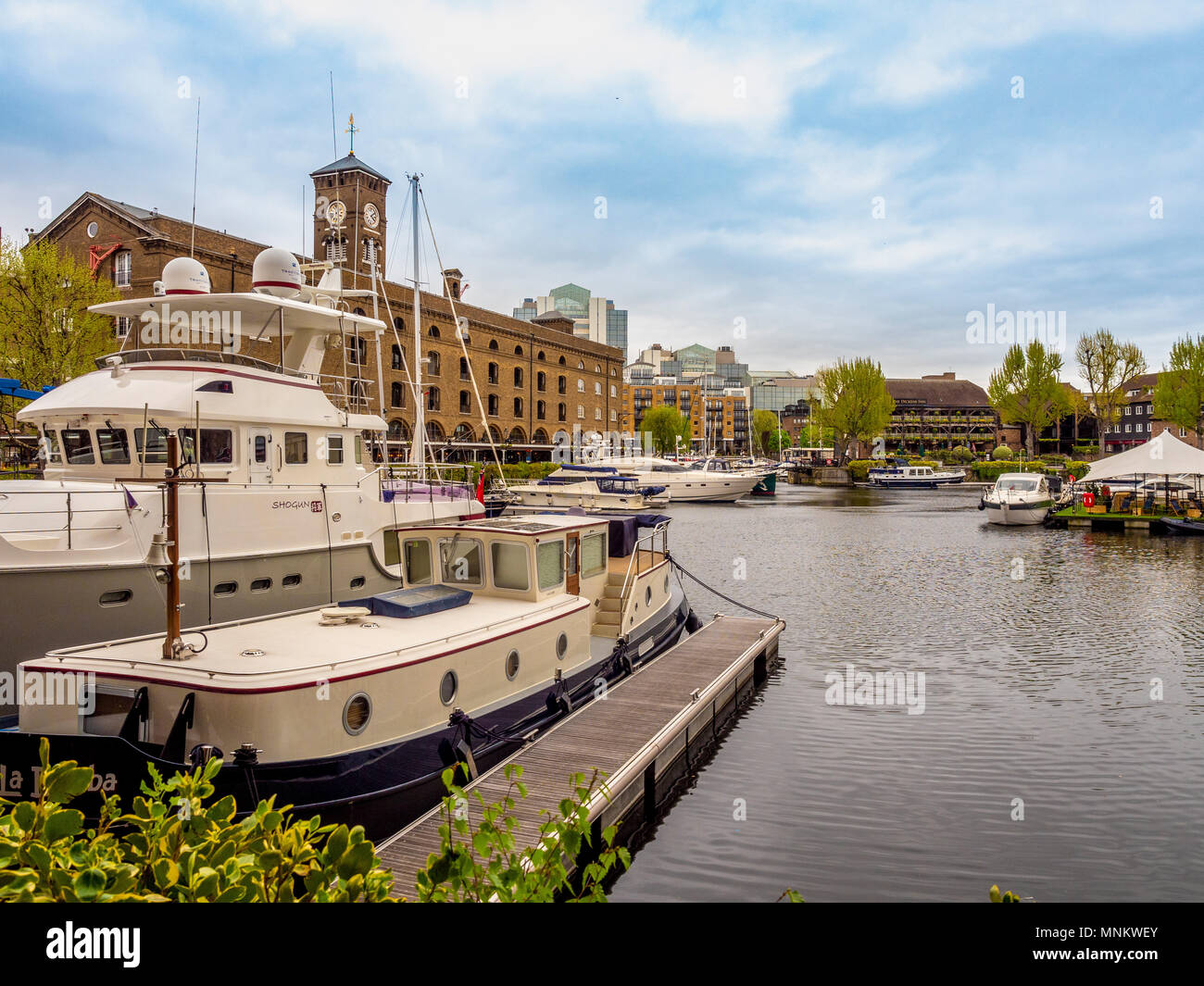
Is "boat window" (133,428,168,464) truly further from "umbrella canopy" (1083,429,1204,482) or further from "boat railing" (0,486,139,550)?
"umbrella canopy" (1083,429,1204,482)

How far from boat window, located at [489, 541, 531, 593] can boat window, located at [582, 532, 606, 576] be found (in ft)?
6.49

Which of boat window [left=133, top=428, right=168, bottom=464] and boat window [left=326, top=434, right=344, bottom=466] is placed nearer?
boat window [left=133, top=428, right=168, bottom=464]

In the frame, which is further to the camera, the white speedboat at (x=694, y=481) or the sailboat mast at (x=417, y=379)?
the white speedboat at (x=694, y=481)

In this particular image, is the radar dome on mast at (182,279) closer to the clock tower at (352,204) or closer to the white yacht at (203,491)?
the white yacht at (203,491)

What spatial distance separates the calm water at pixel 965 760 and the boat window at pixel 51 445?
1397 centimetres

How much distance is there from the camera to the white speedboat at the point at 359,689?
8.34 m

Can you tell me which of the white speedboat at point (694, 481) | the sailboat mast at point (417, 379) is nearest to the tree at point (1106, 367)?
the white speedboat at point (694, 481)

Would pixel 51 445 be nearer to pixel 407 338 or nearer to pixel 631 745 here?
pixel 631 745

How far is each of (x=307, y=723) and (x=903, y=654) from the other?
14764 millimetres

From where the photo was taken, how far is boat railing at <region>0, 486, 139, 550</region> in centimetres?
1249

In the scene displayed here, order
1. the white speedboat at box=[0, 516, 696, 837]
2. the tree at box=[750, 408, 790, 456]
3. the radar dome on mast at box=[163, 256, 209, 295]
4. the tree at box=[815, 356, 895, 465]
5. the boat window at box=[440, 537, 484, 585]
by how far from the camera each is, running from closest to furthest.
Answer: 1. the white speedboat at box=[0, 516, 696, 837]
2. the boat window at box=[440, 537, 484, 585]
3. the radar dome on mast at box=[163, 256, 209, 295]
4. the tree at box=[815, 356, 895, 465]
5. the tree at box=[750, 408, 790, 456]

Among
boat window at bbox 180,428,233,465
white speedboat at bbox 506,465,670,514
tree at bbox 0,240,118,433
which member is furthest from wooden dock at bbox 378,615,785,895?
white speedboat at bbox 506,465,670,514

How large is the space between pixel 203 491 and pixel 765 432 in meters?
191
